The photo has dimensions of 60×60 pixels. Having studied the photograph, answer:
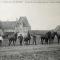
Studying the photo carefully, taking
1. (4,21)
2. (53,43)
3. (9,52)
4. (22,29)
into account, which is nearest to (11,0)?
(4,21)

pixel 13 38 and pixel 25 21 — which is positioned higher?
pixel 25 21

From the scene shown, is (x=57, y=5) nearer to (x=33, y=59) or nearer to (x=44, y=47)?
(x=44, y=47)

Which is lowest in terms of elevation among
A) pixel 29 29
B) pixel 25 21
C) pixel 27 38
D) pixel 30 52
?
pixel 30 52

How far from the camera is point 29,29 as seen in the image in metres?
2.00

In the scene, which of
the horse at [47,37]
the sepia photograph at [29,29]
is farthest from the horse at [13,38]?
the horse at [47,37]

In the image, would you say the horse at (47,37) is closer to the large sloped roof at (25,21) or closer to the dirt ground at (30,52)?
the dirt ground at (30,52)

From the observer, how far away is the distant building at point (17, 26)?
196 centimetres

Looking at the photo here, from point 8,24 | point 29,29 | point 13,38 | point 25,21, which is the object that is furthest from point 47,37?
point 8,24

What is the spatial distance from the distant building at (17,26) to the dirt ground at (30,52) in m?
0.25

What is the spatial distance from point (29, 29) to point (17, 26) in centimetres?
19

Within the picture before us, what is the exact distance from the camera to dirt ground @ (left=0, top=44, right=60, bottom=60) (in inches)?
75.1

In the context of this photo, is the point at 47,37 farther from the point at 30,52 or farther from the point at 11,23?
the point at 11,23

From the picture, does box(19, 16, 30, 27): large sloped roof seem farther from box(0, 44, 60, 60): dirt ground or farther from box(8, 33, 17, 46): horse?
box(0, 44, 60, 60): dirt ground

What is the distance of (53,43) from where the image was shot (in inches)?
79.0
